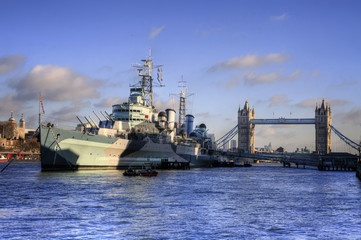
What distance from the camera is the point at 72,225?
19953 mm

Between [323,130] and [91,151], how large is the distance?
15738cm

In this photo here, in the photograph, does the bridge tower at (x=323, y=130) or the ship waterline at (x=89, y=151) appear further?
the bridge tower at (x=323, y=130)

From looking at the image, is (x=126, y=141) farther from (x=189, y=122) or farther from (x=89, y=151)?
(x=189, y=122)

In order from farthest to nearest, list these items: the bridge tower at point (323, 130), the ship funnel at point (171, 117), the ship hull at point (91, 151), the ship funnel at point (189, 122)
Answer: the bridge tower at point (323, 130)
the ship funnel at point (189, 122)
the ship funnel at point (171, 117)
the ship hull at point (91, 151)

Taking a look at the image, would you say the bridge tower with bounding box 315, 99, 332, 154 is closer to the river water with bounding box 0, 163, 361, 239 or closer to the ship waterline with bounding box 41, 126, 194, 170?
the ship waterline with bounding box 41, 126, 194, 170

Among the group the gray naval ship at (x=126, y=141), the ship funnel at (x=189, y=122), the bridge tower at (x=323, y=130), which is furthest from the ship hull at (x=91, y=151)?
the bridge tower at (x=323, y=130)

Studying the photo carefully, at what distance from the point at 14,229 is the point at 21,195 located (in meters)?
12.0

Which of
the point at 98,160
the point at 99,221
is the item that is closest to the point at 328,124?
the point at 98,160

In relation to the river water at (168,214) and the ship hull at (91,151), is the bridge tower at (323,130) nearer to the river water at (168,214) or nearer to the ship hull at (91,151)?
the ship hull at (91,151)

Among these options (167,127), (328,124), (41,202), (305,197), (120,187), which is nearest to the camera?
(41,202)

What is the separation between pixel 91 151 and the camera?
177 ft

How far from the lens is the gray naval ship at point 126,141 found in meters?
50.7

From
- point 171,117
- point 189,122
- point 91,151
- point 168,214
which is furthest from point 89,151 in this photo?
point 189,122

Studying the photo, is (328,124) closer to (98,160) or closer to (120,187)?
(98,160)
